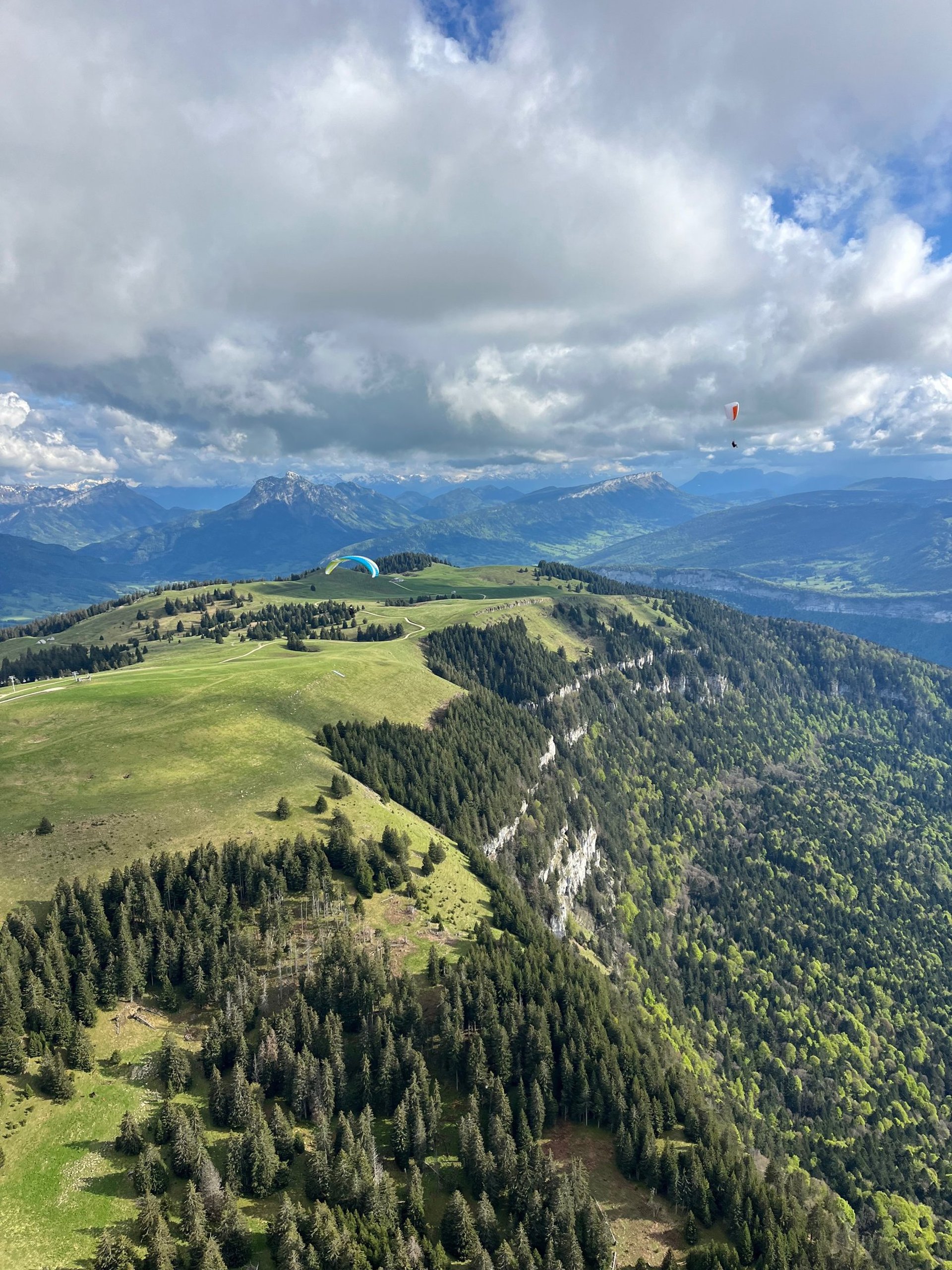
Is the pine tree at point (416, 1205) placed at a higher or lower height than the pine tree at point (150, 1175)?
lower

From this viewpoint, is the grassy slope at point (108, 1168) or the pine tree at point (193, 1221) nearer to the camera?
the pine tree at point (193, 1221)

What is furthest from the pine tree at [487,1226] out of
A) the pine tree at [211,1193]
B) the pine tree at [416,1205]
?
the pine tree at [211,1193]

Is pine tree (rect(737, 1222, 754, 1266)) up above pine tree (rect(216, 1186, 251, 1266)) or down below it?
below

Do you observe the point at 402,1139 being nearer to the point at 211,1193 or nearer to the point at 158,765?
the point at 211,1193

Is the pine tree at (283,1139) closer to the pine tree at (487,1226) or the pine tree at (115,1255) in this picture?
the pine tree at (115,1255)

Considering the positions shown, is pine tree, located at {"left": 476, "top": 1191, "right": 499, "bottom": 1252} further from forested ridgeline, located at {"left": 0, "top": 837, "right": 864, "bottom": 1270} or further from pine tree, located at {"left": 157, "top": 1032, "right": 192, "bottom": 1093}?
pine tree, located at {"left": 157, "top": 1032, "right": 192, "bottom": 1093}

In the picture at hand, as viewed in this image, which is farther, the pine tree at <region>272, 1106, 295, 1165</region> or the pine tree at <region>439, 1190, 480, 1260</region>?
the pine tree at <region>272, 1106, 295, 1165</region>

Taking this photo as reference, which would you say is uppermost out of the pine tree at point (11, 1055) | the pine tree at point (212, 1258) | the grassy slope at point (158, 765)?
the grassy slope at point (158, 765)

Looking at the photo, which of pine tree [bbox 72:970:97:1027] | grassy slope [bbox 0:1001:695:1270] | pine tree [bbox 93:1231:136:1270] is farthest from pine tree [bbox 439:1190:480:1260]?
pine tree [bbox 72:970:97:1027]

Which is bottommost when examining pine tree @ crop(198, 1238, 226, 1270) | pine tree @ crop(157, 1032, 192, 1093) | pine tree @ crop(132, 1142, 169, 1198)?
pine tree @ crop(198, 1238, 226, 1270)
